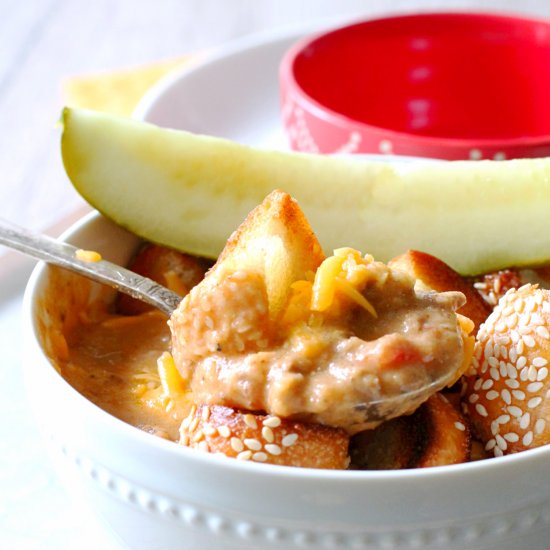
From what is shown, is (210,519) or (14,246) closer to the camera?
(210,519)

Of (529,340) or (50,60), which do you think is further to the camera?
(50,60)

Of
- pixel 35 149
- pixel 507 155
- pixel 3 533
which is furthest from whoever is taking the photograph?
pixel 35 149

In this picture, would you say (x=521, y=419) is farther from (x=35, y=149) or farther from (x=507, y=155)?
(x=35, y=149)

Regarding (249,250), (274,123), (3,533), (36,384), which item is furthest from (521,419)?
(274,123)

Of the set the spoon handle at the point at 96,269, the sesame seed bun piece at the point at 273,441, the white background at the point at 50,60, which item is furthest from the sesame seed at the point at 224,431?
the white background at the point at 50,60

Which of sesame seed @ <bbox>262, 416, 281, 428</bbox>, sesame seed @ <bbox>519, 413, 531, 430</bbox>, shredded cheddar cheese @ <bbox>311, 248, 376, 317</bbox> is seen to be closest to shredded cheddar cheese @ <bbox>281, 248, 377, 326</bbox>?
shredded cheddar cheese @ <bbox>311, 248, 376, 317</bbox>

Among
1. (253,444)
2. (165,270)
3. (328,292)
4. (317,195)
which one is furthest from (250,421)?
(317,195)

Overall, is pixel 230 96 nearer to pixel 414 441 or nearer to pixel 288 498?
pixel 414 441
